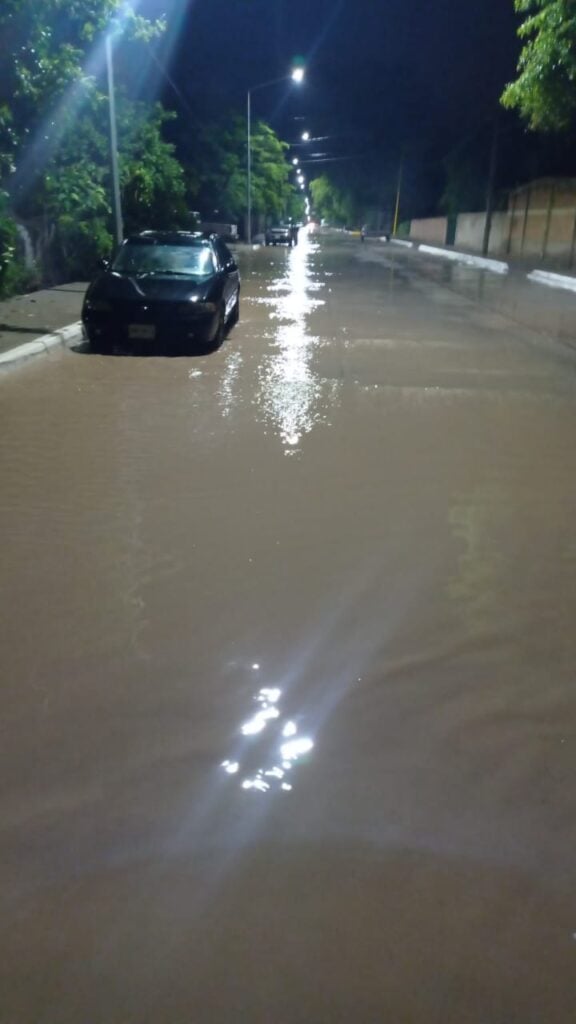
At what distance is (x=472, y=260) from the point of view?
38.6 m

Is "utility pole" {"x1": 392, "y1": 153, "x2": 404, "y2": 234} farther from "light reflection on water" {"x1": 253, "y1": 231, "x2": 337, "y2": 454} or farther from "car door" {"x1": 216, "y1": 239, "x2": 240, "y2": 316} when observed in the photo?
"car door" {"x1": 216, "y1": 239, "x2": 240, "y2": 316}

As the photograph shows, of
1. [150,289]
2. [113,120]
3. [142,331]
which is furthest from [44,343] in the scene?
[113,120]

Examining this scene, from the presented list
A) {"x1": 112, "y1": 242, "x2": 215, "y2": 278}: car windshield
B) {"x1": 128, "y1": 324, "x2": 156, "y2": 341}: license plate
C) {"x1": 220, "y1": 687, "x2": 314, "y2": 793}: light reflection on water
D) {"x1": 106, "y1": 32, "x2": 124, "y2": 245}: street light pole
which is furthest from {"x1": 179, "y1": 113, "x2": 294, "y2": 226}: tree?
{"x1": 220, "y1": 687, "x2": 314, "y2": 793}: light reflection on water

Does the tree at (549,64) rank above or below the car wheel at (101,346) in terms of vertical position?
above

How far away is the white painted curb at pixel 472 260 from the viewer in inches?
1287

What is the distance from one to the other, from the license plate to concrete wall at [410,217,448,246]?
161 ft

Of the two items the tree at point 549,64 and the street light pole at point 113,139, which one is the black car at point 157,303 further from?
Answer: the tree at point 549,64

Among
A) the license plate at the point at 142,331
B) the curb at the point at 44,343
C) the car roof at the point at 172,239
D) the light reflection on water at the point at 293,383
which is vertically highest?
the car roof at the point at 172,239

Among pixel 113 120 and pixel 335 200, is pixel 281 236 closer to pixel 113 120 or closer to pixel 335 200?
pixel 113 120

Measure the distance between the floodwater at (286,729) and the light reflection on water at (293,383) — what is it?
0.76m

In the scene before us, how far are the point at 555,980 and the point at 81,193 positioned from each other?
63.0 ft

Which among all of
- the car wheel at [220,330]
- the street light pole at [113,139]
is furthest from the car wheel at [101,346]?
the street light pole at [113,139]

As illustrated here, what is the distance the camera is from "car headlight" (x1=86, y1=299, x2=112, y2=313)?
11.3 m

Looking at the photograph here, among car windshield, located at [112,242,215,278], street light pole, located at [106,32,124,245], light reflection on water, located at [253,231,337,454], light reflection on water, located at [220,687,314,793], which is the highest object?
street light pole, located at [106,32,124,245]
